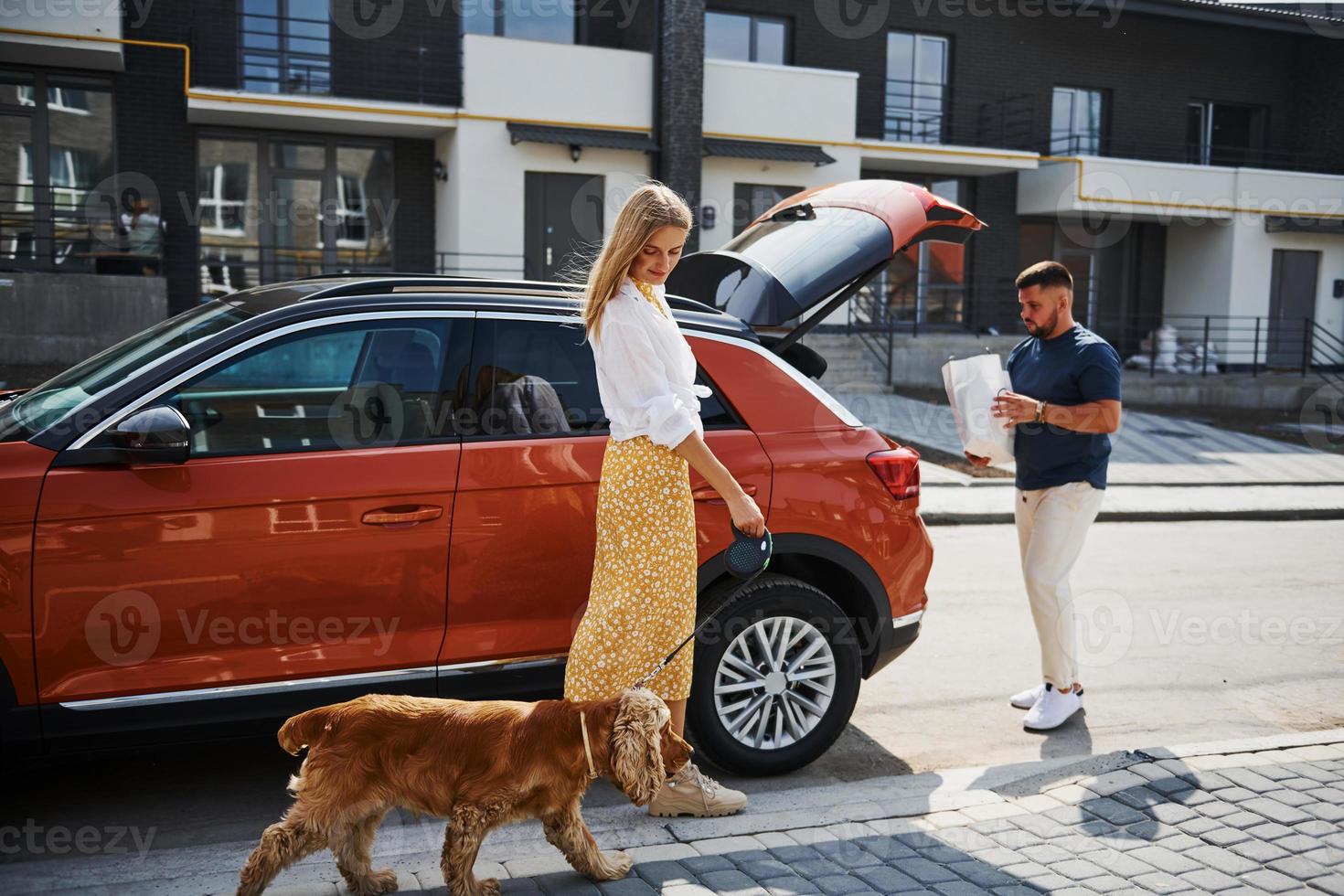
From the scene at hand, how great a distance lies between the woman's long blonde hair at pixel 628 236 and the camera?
3.53 meters

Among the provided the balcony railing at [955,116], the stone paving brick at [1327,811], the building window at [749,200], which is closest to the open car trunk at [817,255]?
the stone paving brick at [1327,811]

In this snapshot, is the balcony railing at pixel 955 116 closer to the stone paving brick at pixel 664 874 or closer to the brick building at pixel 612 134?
the brick building at pixel 612 134

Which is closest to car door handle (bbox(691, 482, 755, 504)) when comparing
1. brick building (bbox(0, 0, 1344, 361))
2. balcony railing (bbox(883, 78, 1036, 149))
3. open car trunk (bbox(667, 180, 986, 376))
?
open car trunk (bbox(667, 180, 986, 376))

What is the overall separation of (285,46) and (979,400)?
16.3m

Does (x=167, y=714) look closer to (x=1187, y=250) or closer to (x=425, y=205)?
(x=425, y=205)

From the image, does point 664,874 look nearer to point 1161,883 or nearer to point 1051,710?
point 1161,883

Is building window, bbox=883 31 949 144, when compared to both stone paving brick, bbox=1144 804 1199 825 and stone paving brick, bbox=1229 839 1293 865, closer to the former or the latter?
stone paving brick, bbox=1144 804 1199 825

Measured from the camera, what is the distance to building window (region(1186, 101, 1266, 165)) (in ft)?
86.4

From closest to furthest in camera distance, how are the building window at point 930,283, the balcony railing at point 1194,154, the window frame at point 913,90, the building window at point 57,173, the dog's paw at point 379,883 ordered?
the dog's paw at point 379,883
the building window at point 57,173
the window frame at point 913,90
the building window at point 930,283
the balcony railing at point 1194,154

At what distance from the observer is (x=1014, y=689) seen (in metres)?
5.88

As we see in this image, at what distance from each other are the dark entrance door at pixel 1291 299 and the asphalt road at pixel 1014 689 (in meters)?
18.2

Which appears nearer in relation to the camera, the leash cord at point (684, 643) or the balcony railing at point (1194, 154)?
the leash cord at point (684, 643)

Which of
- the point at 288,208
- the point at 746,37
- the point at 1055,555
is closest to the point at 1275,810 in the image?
the point at 1055,555

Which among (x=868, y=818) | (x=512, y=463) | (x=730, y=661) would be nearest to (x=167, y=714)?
(x=512, y=463)
